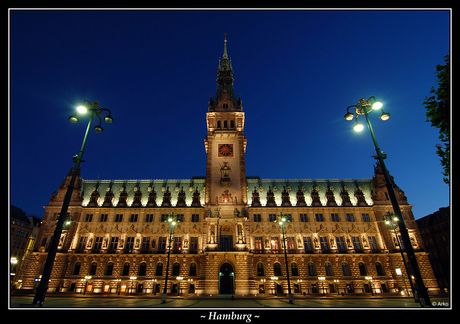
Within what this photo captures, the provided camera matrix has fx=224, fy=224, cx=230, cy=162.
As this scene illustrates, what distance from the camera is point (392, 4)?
7922mm

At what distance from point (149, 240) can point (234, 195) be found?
18935 millimetres

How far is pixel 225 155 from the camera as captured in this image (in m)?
50.0

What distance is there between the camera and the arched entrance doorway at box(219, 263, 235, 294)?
125 ft

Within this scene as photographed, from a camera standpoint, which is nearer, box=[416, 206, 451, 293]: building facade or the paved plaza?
the paved plaza

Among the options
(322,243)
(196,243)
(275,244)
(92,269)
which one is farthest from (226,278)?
(92,269)

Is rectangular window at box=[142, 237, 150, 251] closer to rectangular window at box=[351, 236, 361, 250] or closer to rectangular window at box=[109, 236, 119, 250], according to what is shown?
rectangular window at box=[109, 236, 119, 250]

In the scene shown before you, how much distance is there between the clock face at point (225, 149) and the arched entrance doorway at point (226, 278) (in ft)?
74.1

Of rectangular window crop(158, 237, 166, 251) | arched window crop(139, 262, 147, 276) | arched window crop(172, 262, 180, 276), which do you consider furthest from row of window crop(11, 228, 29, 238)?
arched window crop(172, 262, 180, 276)

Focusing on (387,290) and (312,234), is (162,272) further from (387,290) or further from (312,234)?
(387,290)

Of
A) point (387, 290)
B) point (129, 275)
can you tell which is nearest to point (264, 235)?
point (387, 290)

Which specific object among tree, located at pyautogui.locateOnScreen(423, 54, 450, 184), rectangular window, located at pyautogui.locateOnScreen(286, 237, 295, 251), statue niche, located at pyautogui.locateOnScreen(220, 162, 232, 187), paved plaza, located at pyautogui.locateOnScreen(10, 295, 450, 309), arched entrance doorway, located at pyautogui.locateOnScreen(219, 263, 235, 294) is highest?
statue niche, located at pyautogui.locateOnScreen(220, 162, 232, 187)

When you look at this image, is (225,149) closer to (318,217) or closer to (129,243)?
(318,217)

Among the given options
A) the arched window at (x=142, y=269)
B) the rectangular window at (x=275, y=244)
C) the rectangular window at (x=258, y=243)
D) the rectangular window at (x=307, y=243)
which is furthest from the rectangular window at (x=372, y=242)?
the arched window at (x=142, y=269)

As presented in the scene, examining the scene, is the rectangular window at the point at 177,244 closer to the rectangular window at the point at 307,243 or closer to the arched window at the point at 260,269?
the arched window at the point at 260,269
